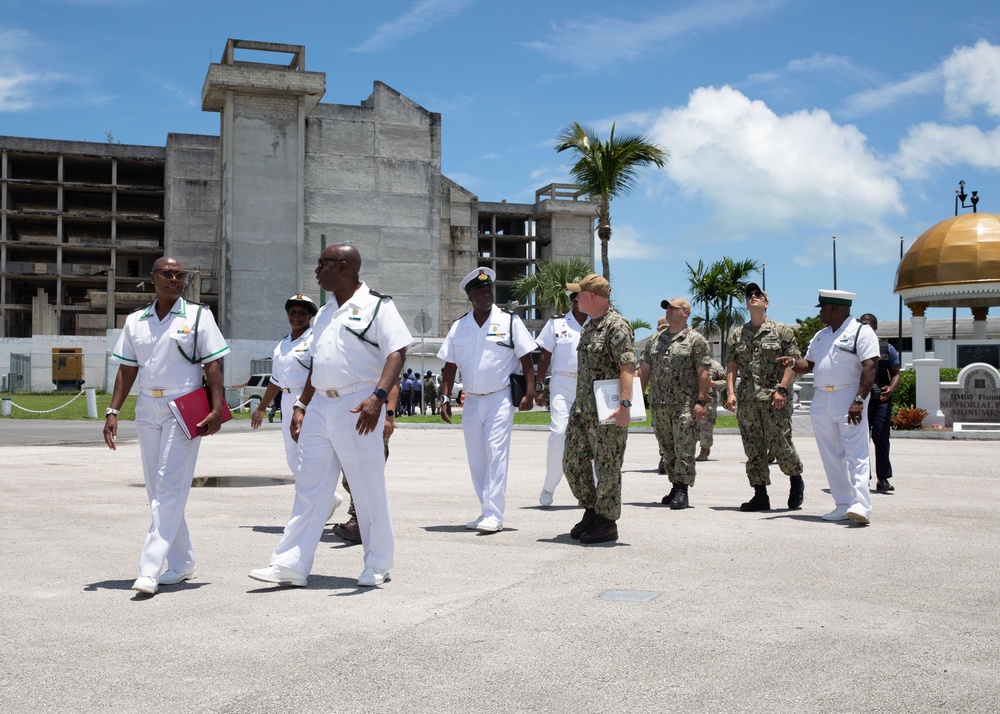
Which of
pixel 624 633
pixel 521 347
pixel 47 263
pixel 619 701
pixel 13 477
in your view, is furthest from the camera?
pixel 47 263

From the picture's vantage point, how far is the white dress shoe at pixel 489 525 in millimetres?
8820

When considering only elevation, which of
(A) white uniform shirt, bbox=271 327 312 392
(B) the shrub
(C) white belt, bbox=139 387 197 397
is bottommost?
(B) the shrub

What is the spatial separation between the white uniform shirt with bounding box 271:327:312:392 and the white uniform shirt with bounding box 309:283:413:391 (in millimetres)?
2682

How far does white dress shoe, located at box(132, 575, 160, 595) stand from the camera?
6277mm

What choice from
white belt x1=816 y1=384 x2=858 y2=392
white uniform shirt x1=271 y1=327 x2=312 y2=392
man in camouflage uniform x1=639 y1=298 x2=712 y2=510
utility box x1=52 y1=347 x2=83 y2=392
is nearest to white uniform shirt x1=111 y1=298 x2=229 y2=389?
white uniform shirt x1=271 y1=327 x2=312 y2=392

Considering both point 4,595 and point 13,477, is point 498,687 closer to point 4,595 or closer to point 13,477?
point 4,595

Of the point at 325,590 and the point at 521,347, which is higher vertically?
the point at 521,347

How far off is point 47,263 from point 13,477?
74583 millimetres

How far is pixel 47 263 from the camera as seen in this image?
8238 cm

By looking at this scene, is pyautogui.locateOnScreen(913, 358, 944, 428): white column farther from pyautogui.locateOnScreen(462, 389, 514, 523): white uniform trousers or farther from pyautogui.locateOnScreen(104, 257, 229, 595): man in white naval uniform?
pyautogui.locateOnScreen(104, 257, 229, 595): man in white naval uniform

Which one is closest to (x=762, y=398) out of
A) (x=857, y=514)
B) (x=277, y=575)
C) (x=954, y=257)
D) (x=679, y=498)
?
(x=679, y=498)

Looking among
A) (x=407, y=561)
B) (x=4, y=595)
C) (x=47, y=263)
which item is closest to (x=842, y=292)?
(x=407, y=561)

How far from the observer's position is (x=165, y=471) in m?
6.60

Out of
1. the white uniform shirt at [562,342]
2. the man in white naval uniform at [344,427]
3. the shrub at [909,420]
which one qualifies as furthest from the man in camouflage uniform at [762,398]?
the shrub at [909,420]
